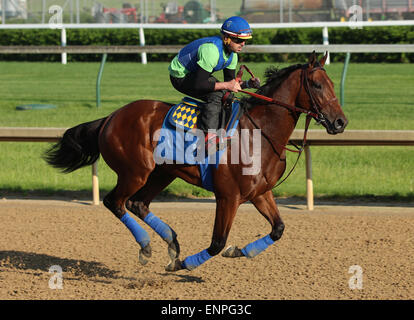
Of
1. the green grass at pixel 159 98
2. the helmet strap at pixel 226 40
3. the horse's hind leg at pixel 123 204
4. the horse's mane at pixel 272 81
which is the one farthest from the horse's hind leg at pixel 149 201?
the green grass at pixel 159 98

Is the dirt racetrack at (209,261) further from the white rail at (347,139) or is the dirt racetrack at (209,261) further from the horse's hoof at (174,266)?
the white rail at (347,139)

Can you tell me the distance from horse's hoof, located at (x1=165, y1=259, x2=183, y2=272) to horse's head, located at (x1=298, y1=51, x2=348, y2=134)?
144cm

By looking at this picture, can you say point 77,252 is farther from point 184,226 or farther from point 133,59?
point 133,59

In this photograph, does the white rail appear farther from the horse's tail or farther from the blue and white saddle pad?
the blue and white saddle pad

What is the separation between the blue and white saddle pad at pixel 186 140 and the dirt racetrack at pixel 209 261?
0.79 meters

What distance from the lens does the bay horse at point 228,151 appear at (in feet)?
17.0

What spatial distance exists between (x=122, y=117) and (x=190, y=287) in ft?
4.64

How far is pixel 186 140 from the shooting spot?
5.44m

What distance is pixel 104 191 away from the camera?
880 centimetres

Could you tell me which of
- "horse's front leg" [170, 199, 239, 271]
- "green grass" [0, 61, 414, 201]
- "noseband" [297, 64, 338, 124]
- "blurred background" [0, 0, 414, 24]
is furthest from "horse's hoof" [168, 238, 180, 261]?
"blurred background" [0, 0, 414, 24]

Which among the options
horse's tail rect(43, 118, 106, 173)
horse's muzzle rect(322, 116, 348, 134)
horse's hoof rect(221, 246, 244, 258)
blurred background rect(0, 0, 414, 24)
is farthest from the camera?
blurred background rect(0, 0, 414, 24)

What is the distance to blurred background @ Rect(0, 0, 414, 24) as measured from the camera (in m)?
20.6
